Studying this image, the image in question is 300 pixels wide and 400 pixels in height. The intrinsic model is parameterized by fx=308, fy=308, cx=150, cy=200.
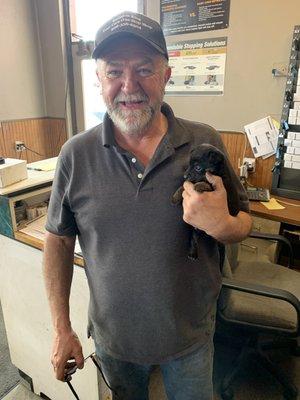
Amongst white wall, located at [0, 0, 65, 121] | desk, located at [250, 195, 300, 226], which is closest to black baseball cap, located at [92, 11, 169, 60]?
desk, located at [250, 195, 300, 226]

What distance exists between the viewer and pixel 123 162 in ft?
2.67

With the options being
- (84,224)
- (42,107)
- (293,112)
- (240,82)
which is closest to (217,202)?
(84,224)

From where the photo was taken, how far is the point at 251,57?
2174 millimetres

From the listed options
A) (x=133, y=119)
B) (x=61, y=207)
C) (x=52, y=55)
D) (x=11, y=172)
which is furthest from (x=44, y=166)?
(x=52, y=55)

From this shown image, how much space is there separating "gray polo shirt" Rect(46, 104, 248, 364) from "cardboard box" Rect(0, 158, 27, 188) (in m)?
0.48

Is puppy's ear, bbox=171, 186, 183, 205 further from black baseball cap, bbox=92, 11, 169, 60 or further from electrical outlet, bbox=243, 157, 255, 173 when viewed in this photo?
electrical outlet, bbox=243, 157, 255, 173

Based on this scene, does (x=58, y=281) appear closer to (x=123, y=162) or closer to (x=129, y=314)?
(x=129, y=314)

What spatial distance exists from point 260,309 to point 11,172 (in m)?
1.24

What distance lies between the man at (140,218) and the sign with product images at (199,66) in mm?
1637

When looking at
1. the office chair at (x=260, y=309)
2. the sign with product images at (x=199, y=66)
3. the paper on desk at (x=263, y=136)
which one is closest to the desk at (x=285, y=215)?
the office chair at (x=260, y=309)

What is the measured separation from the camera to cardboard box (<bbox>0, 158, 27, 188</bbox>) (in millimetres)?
1262

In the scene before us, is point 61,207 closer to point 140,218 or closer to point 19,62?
point 140,218

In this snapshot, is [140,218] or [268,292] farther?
[268,292]

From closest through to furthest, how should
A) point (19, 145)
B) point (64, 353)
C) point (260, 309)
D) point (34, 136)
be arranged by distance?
point (64, 353), point (260, 309), point (19, 145), point (34, 136)
